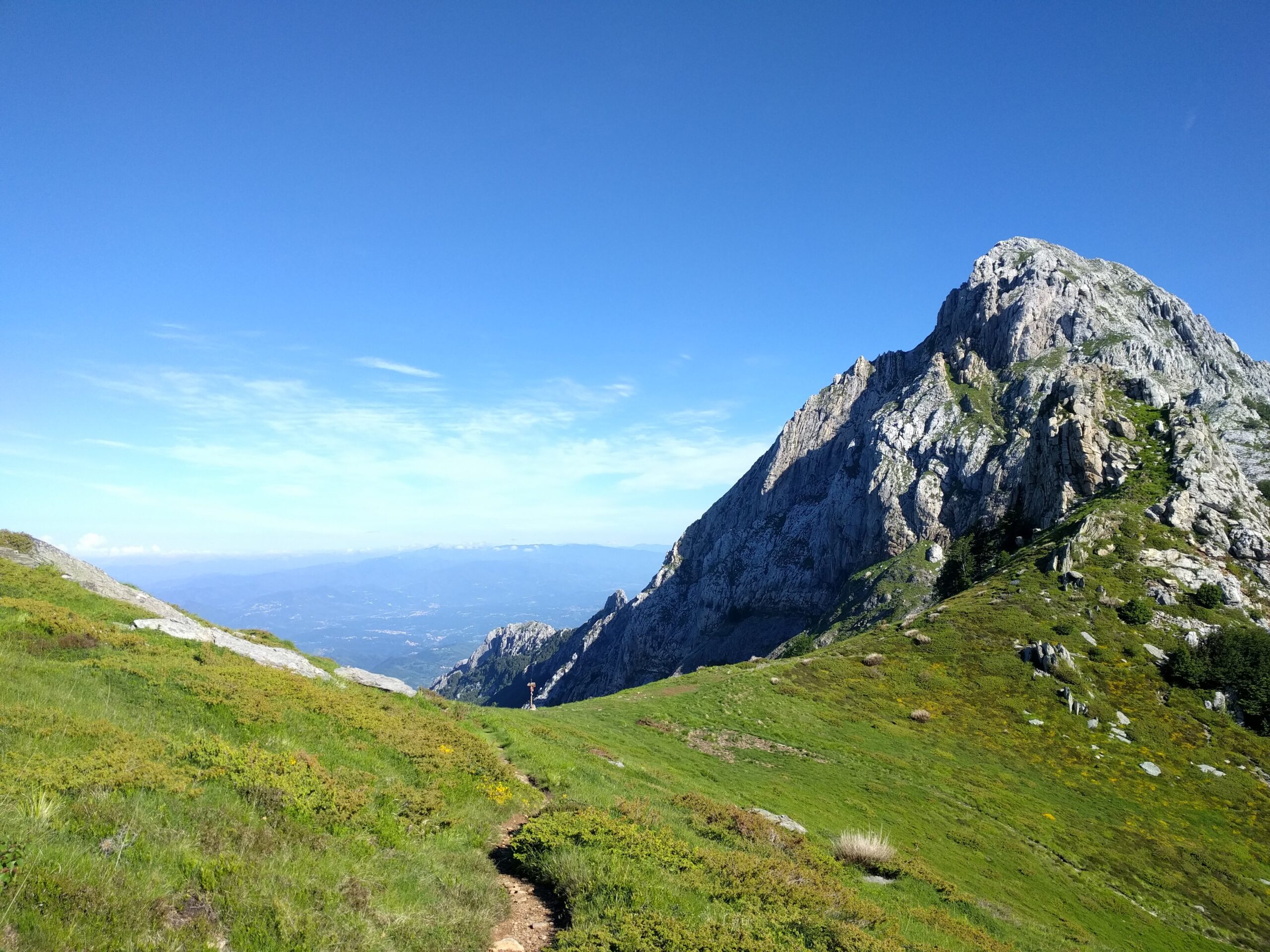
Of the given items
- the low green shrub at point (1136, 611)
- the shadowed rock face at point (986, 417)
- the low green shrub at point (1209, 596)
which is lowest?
the low green shrub at point (1136, 611)

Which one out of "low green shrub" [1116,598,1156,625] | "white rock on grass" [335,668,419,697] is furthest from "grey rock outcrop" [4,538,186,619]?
"low green shrub" [1116,598,1156,625]

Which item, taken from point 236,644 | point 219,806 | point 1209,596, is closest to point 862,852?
point 219,806

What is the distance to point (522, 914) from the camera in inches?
452

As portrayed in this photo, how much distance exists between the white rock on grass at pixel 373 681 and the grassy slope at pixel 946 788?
4.24m

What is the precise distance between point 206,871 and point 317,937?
6.87 feet

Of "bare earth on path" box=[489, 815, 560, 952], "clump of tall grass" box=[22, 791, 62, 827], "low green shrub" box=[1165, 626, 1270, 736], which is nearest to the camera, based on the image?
"clump of tall grass" box=[22, 791, 62, 827]

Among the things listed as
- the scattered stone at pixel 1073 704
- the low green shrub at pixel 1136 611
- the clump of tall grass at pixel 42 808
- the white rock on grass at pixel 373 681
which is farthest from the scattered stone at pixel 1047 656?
the clump of tall grass at pixel 42 808

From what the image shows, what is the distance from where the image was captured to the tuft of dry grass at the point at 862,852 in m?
19.8

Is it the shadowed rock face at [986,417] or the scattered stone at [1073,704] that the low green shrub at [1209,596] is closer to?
the scattered stone at [1073,704]

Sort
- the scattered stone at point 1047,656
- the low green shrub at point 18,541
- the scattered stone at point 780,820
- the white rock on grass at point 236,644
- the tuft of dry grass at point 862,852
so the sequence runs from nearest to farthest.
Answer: the tuft of dry grass at point 862,852 < the scattered stone at point 780,820 < the white rock on grass at point 236,644 < the low green shrub at point 18,541 < the scattered stone at point 1047,656

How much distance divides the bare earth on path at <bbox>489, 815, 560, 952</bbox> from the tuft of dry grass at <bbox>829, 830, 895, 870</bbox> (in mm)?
12537

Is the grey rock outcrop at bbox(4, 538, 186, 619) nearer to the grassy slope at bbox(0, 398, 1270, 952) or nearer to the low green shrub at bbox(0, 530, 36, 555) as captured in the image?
the low green shrub at bbox(0, 530, 36, 555)

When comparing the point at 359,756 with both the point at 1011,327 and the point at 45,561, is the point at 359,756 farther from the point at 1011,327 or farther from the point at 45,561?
the point at 1011,327

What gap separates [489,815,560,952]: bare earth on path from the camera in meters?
10.4
